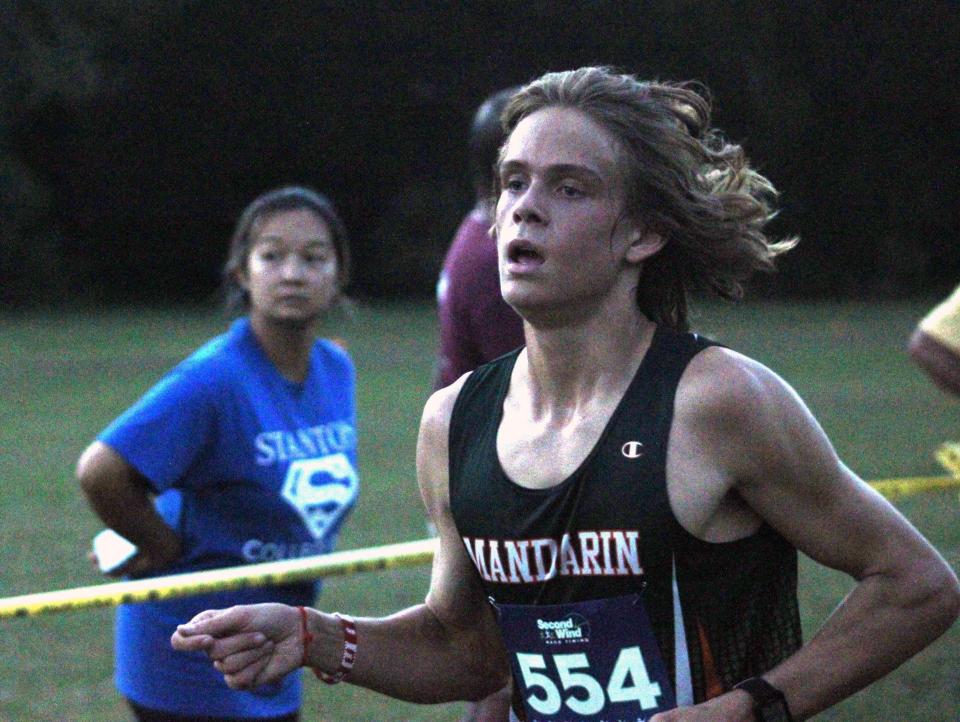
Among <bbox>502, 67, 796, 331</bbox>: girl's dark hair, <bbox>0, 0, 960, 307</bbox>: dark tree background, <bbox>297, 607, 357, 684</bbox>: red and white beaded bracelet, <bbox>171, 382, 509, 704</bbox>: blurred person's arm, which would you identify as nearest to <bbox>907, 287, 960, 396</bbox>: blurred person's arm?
<bbox>502, 67, 796, 331</bbox>: girl's dark hair

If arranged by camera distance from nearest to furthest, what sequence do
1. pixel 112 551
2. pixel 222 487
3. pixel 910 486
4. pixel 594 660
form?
pixel 594 660 < pixel 222 487 < pixel 112 551 < pixel 910 486

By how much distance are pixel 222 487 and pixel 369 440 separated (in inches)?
371

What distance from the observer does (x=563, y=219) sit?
2736 millimetres

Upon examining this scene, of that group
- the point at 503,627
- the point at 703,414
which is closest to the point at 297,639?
the point at 503,627

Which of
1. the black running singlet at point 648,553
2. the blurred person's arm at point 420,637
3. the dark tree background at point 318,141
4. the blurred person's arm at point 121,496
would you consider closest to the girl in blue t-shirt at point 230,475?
the blurred person's arm at point 121,496

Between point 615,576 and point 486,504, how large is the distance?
28 cm

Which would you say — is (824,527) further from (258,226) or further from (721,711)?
(258,226)

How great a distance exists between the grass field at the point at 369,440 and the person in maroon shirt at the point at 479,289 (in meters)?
1.52

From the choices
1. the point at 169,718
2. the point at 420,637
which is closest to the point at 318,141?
the point at 169,718

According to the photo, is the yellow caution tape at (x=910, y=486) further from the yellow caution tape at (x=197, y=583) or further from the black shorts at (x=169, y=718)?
the black shorts at (x=169, y=718)

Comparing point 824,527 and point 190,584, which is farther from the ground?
point 824,527

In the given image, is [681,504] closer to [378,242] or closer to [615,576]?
[615,576]

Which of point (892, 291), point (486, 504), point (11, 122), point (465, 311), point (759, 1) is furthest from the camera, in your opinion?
point (11, 122)

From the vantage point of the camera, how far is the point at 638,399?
8.77ft
